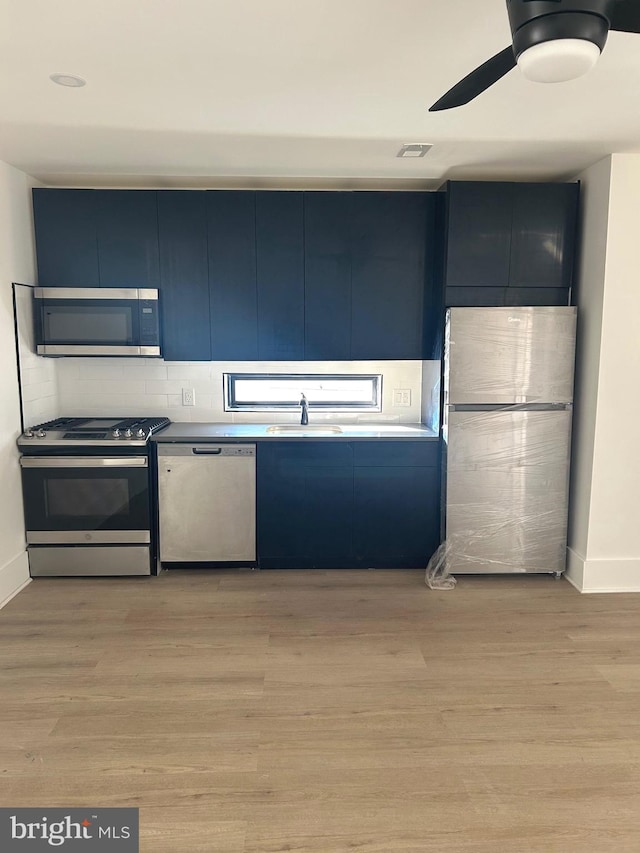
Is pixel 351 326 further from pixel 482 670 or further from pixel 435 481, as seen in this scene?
pixel 482 670

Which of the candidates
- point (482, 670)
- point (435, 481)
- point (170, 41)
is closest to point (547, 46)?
point (170, 41)

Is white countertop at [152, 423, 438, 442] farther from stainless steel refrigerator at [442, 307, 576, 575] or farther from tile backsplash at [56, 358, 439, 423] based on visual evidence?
stainless steel refrigerator at [442, 307, 576, 575]

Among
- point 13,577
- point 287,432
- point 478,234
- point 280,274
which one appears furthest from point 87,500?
point 478,234

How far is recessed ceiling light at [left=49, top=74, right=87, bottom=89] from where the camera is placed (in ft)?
7.47

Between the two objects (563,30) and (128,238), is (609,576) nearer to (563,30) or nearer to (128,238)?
(563,30)

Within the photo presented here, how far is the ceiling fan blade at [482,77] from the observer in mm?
1707

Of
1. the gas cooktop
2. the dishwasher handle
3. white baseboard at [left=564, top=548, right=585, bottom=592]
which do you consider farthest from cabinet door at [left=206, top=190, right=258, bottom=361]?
white baseboard at [left=564, top=548, right=585, bottom=592]

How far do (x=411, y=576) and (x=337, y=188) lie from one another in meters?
2.59

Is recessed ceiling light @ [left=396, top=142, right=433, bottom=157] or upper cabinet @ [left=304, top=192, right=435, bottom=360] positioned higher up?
recessed ceiling light @ [left=396, top=142, right=433, bottom=157]

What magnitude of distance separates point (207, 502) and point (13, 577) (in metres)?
1.20

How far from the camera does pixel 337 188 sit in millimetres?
4008

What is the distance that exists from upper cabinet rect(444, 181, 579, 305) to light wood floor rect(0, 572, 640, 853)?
5.92 feet

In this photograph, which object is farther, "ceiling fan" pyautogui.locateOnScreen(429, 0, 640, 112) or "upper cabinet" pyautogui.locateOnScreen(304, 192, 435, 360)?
"upper cabinet" pyautogui.locateOnScreen(304, 192, 435, 360)

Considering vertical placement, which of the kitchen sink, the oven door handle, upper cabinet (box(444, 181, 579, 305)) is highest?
upper cabinet (box(444, 181, 579, 305))
